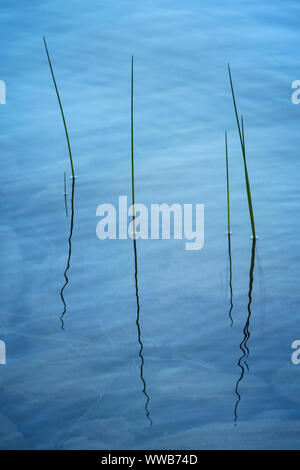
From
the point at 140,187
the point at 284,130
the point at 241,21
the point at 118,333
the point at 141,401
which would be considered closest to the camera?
Result: the point at 141,401

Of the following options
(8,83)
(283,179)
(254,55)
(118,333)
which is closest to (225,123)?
(283,179)

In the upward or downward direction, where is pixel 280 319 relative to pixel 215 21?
downward

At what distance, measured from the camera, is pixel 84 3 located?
13.1 ft

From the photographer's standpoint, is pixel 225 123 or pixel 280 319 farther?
pixel 225 123

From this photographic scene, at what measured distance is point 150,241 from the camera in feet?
7.36

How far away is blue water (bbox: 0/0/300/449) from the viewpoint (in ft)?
5.24

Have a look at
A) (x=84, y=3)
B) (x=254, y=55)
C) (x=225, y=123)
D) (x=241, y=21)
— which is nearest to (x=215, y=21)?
(x=241, y=21)

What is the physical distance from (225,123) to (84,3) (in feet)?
5.20

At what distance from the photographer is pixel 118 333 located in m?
1.87

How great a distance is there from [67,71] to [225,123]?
92 cm

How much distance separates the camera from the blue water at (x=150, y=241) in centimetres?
160

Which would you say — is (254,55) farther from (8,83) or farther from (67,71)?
(8,83)
